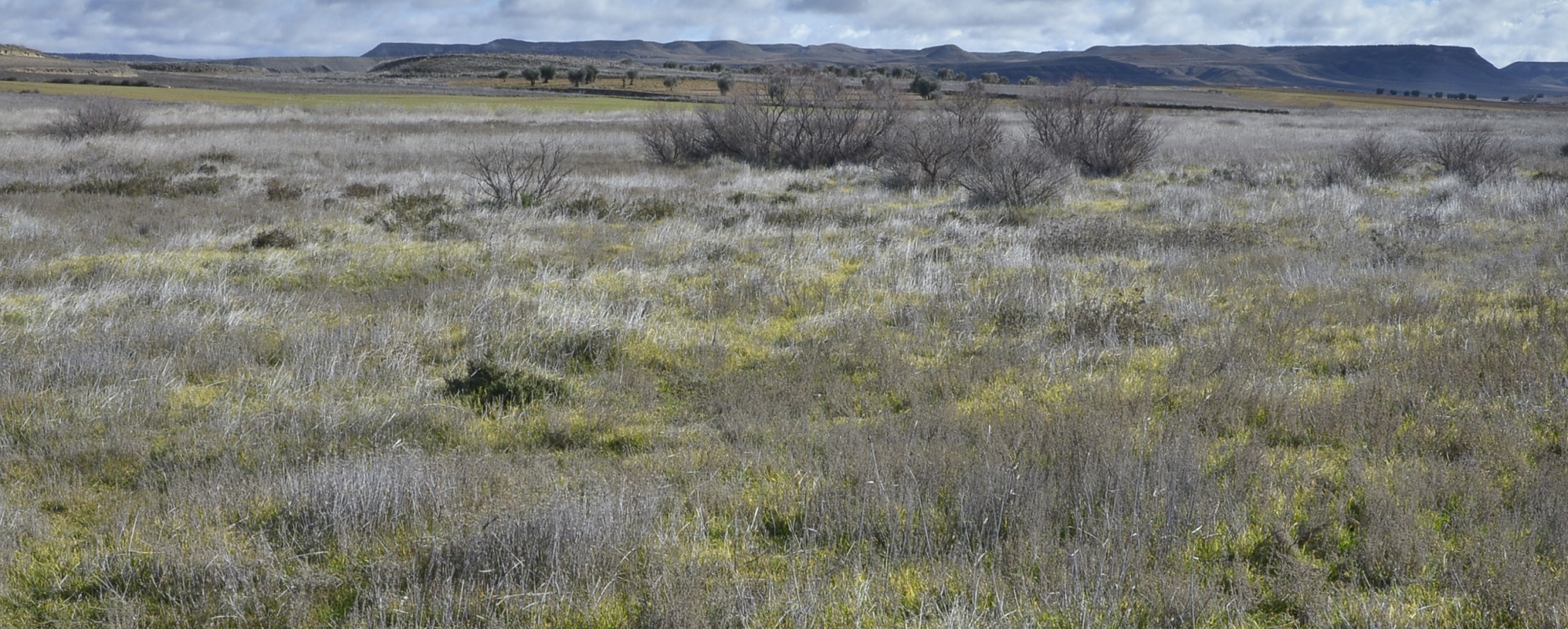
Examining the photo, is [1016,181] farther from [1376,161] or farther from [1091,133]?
[1376,161]

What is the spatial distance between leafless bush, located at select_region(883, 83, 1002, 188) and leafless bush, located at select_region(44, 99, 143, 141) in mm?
22657

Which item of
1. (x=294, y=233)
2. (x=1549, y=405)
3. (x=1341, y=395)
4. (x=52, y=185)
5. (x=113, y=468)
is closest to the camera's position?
(x=113, y=468)

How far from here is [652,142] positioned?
25.8 metres

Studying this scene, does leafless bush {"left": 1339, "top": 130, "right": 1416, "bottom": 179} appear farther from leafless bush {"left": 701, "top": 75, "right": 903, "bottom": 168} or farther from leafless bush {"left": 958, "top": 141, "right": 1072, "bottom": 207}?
leafless bush {"left": 701, "top": 75, "right": 903, "bottom": 168}

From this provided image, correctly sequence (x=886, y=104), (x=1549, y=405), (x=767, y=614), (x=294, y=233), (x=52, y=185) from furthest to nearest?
(x=886, y=104)
(x=52, y=185)
(x=294, y=233)
(x=1549, y=405)
(x=767, y=614)

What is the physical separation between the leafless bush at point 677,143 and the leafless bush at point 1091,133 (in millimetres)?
9009

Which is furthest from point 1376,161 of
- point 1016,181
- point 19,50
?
point 19,50

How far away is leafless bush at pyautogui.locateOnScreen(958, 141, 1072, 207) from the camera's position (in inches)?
642

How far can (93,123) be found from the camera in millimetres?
28078

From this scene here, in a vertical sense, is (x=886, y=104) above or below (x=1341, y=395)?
above

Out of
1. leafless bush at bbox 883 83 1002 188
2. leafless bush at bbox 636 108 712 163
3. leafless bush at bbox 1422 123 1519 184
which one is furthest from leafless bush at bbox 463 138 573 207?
leafless bush at bbox 1422 123 1519 184

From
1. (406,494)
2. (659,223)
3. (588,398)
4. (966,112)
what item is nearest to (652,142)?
(966,112)

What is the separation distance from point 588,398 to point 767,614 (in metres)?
2.88

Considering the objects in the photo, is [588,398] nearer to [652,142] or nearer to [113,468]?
[113,468]
